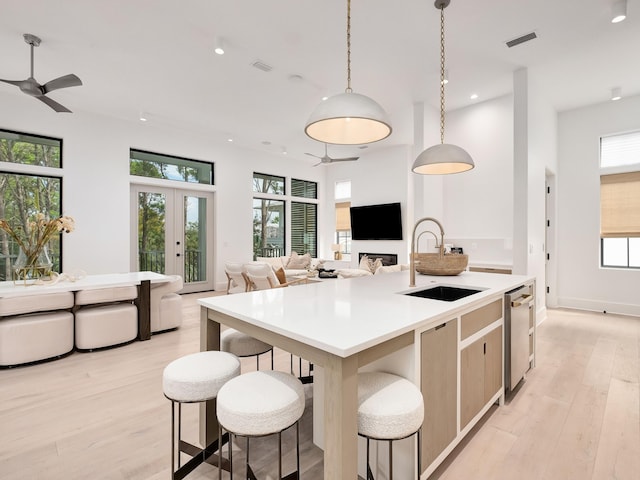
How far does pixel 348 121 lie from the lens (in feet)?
7.46

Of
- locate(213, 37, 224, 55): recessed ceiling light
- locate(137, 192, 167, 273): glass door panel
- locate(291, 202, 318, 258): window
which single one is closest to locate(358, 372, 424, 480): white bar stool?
locate(213, 37, 224, 55): recessed ceiling light

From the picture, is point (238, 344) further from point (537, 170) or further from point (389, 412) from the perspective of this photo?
point (537, 170)

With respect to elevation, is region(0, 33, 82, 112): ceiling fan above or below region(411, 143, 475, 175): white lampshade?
above

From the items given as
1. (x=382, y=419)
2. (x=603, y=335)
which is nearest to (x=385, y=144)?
(x=603, y=335)

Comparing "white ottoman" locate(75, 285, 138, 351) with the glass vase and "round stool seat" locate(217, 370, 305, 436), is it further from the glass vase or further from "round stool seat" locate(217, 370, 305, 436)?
"round stool seat" locate(217, 370, 305, 436)

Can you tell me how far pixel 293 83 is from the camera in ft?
15.0

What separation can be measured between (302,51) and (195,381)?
3.66 meters

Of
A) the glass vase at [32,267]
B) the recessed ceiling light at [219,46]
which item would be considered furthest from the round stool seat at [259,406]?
the recessed ceiling light at [219,46]

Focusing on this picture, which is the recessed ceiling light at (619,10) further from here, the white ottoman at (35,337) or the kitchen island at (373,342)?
the white ottoman at (35,337)

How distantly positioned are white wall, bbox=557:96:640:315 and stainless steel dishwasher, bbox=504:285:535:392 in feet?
11.8

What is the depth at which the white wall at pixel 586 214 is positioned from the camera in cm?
495

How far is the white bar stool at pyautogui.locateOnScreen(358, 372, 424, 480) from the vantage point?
1.20 metres

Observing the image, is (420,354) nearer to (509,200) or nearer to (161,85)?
(509,200)

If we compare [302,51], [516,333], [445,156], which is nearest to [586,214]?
[516,333]
